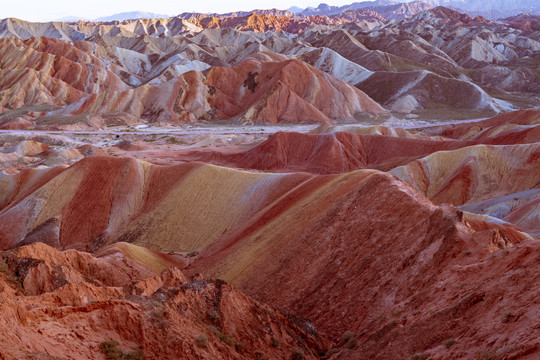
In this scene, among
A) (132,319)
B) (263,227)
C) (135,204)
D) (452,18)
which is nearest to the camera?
(132,319)

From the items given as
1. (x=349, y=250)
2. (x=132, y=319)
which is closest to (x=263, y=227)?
(x=349, y=250)

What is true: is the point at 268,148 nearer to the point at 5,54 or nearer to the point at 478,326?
the point at 478,326

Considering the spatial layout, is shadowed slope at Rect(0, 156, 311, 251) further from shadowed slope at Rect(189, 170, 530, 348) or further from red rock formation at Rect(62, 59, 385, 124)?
red rock formation at Rect(62, 59, 385, 124)

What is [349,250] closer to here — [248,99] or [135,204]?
[135,204]

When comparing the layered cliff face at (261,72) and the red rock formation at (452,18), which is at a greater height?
the red rock formation at (452,18)

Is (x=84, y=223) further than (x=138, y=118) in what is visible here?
No

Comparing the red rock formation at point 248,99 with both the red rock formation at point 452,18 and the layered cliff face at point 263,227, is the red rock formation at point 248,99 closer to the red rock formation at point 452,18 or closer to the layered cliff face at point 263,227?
the layered cliff face at point 263,227

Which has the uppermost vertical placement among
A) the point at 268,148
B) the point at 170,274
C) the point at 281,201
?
the point at 170,274

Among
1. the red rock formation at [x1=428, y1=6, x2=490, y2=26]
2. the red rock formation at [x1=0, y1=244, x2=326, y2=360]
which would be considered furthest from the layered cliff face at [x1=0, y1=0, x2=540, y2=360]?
the red rock formation at [x1=428, y1=6, x2=490, y2=26]

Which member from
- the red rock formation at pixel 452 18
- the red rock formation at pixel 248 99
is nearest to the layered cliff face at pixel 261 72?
the red rock formation at pixel 248 99

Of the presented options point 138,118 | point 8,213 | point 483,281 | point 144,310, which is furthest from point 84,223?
point 138,118

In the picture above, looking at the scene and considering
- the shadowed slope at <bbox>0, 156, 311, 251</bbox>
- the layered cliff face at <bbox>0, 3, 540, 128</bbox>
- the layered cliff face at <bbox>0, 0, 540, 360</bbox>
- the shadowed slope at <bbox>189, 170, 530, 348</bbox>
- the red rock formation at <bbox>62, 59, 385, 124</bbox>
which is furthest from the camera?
the layered cliff face at <bbox>0, 3, 540, 128</bbox>
